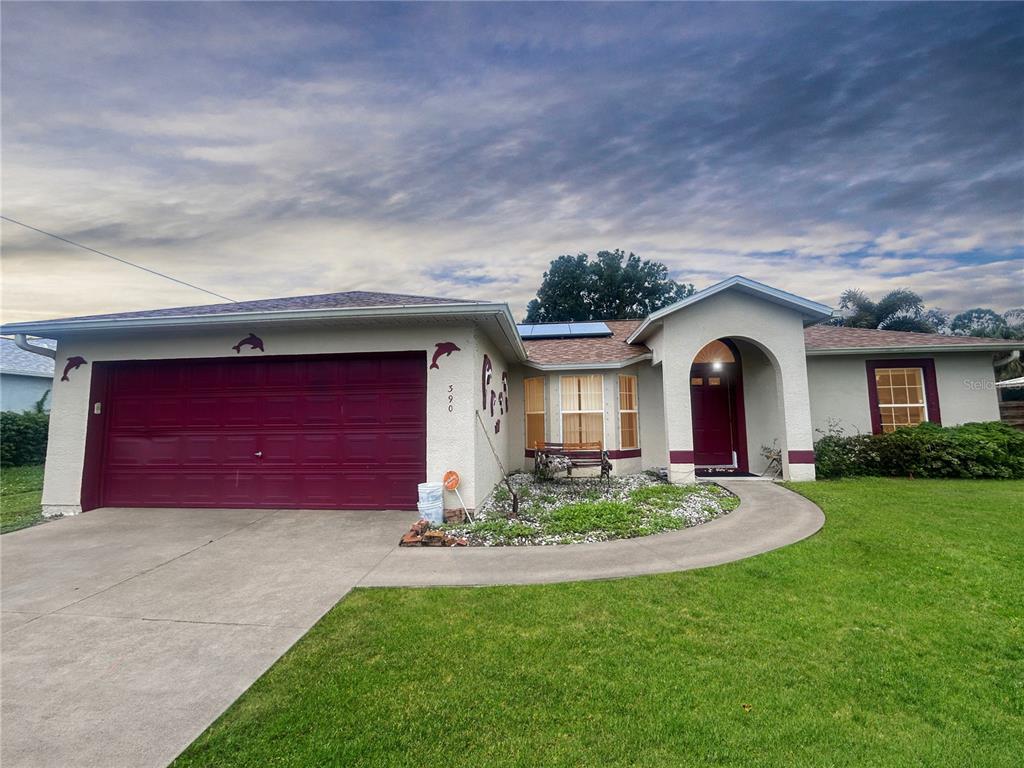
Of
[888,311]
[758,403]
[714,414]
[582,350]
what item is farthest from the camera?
[888,311]

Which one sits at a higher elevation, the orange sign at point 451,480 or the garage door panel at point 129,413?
the garage door panel at point 129,413

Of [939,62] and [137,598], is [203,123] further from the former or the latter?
[939,62]

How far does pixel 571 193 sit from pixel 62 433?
506 inches

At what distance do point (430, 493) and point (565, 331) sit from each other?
9792 millimetres

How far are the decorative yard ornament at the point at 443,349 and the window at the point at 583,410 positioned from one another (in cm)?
508

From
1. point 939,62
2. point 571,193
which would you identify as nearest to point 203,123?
point 571,193

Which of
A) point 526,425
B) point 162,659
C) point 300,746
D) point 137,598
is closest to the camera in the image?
point 300,746

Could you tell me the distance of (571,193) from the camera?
12.1m

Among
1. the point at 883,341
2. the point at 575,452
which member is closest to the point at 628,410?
A: the point at 575,452

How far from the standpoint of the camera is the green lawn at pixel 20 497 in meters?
7.23

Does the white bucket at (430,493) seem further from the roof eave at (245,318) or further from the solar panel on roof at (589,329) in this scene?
the solar panel on roof at (589,329)

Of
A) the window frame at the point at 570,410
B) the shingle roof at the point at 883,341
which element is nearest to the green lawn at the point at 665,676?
the window frame at the point at 570,410

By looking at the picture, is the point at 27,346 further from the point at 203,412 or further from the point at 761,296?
the point at 761,296

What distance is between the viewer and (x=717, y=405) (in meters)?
11.9
